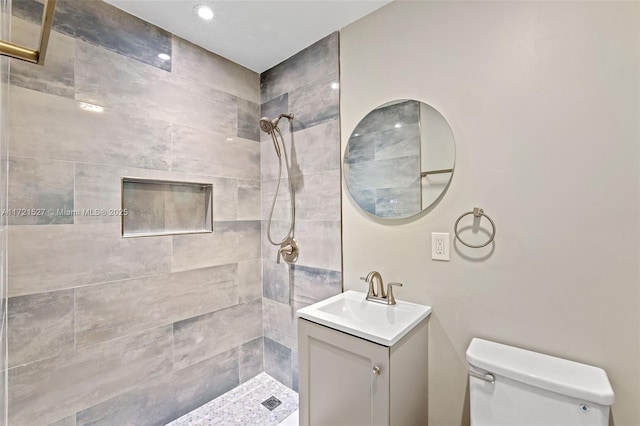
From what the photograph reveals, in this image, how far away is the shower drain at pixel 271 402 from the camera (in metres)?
1.95

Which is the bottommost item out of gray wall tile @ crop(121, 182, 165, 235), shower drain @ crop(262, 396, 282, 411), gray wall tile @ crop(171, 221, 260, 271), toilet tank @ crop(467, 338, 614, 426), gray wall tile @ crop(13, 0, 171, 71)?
shower drain @ crop(262, 396, 282, 411)

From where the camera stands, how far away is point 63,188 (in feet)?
4.68

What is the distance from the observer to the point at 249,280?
2246mm

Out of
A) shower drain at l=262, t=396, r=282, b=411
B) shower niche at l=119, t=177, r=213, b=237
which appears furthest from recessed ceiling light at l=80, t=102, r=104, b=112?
shower drain at l=262, t=396, r=282, b=411

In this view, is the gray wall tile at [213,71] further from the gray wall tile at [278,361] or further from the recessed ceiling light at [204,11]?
the gray wall tile at [278,361]

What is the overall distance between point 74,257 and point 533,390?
212 cm

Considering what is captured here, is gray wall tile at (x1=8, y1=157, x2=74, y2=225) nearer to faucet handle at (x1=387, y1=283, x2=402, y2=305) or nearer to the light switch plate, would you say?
faucet handle at (x1=387, y1=283, x2=402, y2=305)

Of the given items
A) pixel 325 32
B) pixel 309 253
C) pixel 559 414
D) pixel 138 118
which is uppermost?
pixel 325 32

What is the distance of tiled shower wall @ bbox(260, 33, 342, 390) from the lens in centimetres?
187

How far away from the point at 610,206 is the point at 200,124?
2187 mm

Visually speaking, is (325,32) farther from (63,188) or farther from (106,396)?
(106,396)

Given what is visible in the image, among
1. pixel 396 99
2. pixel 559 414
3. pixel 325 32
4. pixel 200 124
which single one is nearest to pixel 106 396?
pixel 200 124

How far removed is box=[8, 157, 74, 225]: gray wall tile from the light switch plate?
1.85 metres

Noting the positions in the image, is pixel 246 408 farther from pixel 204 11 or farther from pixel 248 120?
pixel 204 11
